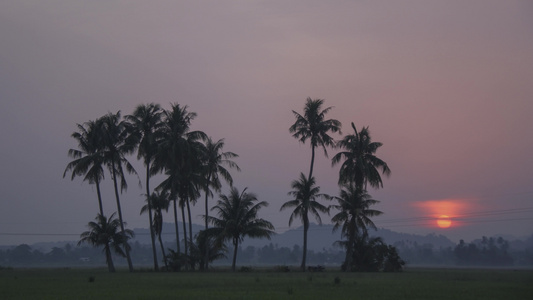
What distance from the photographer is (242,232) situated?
63.9 metres

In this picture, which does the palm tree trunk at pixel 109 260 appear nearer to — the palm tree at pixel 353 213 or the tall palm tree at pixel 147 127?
the tall palm tree at pixel 147 127

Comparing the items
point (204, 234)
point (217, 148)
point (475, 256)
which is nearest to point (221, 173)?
point (217, 148)

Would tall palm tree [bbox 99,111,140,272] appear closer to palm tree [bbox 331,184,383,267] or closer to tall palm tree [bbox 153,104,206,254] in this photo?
tall palm tree [bbox 153,104,206,254]

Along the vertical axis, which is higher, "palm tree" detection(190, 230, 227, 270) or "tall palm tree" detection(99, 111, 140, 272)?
"tall palm tree" detection(99, 111, 140, 272)

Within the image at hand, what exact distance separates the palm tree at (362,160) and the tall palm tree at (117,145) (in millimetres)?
23703

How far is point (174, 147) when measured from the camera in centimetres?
6175

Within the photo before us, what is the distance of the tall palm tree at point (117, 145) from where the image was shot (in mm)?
63250

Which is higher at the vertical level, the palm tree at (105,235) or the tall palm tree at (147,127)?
the tall palm tree at (147,127)

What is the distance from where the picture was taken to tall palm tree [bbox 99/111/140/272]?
208ft

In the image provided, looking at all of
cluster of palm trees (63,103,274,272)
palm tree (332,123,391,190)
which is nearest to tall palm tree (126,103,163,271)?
cluster of palm trees (63,103,274,272)

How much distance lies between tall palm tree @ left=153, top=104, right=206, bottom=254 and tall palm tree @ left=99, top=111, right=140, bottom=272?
11.5 ft

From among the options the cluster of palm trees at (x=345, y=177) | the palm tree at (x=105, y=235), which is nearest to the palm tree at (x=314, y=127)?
the cluster of palm trees at (x=345, y=177)

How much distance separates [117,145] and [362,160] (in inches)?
1075

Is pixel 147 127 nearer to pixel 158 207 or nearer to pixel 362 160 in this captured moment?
pixel 158 207
